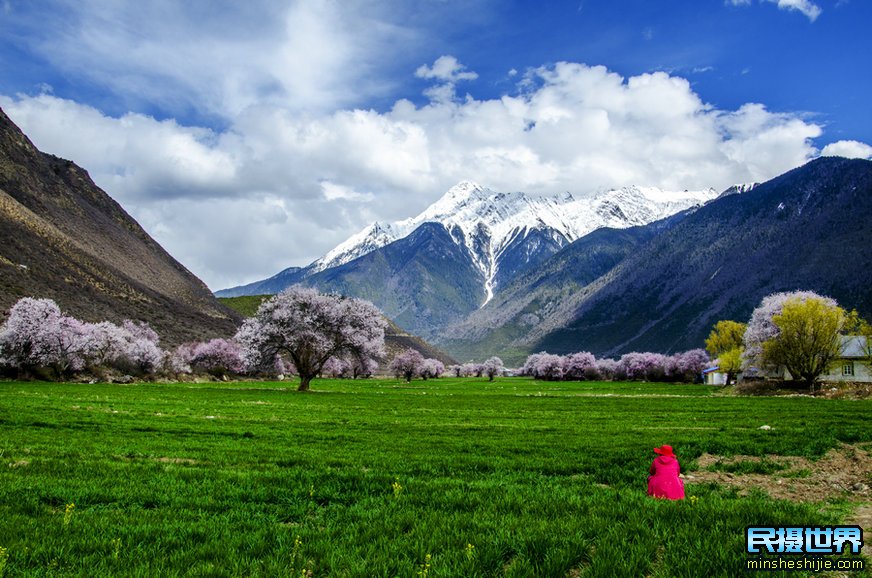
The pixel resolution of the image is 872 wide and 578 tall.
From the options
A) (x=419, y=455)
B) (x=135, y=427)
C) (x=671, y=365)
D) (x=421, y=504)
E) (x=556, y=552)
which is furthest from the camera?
(x=671, y=365)

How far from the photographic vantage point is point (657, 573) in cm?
676

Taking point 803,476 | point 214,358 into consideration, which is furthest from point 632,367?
point 803,476

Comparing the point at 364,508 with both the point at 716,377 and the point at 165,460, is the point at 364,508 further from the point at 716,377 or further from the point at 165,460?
the point at 716,377

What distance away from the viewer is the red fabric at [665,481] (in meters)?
11.0

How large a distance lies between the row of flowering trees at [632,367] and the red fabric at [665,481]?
526 feet

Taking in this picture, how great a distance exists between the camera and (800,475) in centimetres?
1509

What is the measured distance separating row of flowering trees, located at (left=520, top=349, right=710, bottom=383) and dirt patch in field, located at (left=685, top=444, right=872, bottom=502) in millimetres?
151912

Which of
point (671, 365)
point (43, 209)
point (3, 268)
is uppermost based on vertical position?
point (43, 209)

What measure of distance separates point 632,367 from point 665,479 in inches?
6967

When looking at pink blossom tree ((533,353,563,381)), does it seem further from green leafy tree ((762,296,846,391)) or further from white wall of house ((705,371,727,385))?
green leafy tree ((762,296,846,391))

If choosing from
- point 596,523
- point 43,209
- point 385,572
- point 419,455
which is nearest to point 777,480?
point 596,523

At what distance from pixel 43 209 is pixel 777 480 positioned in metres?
208

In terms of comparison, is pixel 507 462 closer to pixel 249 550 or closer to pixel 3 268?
pixel 249 550

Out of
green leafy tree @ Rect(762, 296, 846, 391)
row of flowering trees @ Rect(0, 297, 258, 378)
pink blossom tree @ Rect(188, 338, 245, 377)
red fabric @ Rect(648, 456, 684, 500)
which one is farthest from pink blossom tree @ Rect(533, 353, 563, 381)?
red fabric @ Rect(648, 456, 684, 500)
